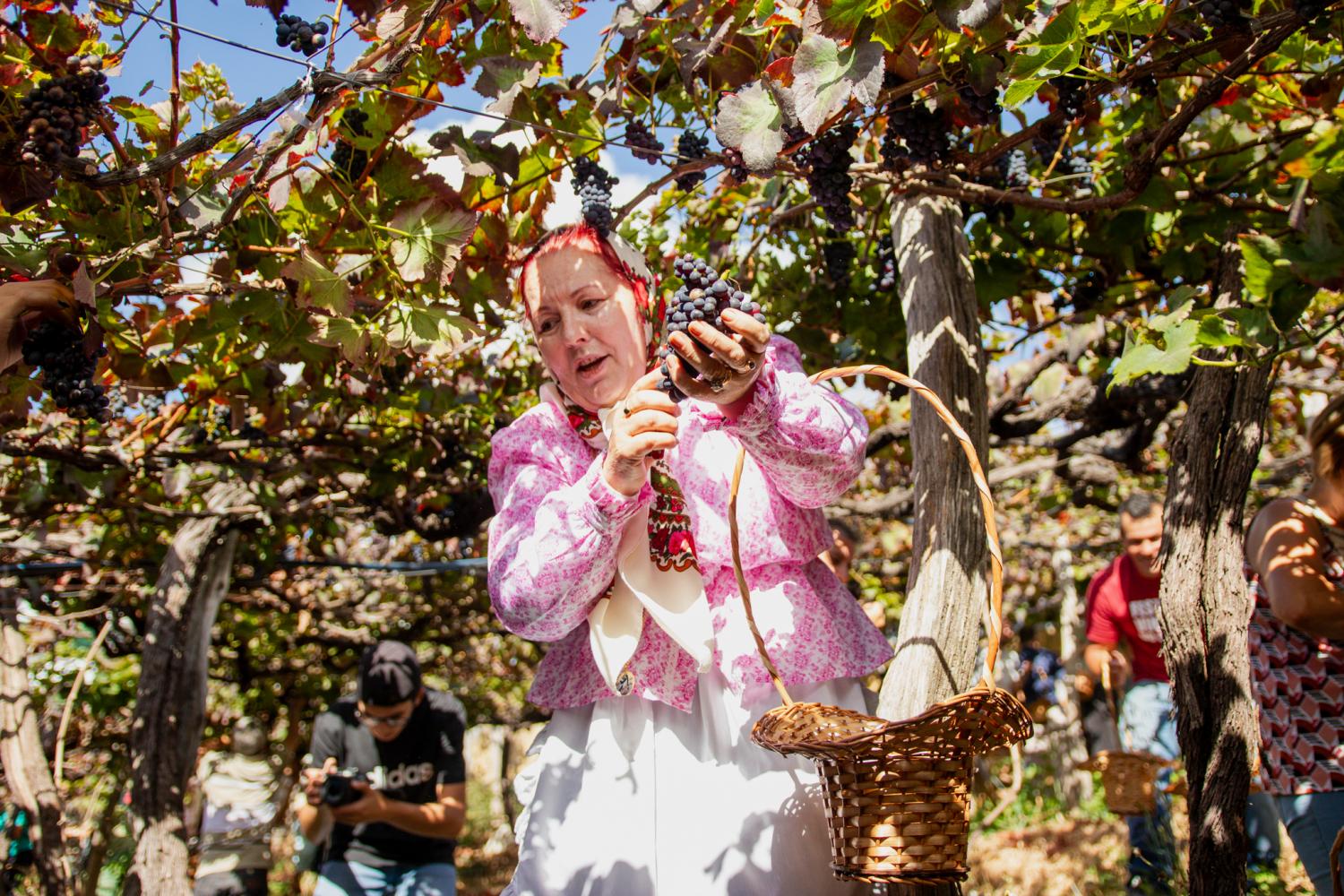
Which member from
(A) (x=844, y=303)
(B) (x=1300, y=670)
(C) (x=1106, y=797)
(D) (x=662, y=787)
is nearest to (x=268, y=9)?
(D) (x=662, y=787)

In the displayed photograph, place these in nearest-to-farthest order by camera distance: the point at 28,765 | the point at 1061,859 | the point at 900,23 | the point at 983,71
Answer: the point at 900,23 < the point at 983,71 < the point at 28,765 < the point at 1061,859

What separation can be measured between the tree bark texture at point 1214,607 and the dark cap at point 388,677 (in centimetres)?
250

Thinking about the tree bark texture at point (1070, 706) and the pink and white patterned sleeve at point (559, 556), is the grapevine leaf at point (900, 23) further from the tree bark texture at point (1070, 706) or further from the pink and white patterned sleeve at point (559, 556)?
the tree bark texture at point (1070, 706)

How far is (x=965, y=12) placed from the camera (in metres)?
1.26

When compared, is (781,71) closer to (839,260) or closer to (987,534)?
(987,534)

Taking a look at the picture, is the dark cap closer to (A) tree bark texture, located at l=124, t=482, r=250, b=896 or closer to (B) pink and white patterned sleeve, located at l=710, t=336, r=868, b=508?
(A) tree bark texture, located at l=124, t=482, r=250, b=896

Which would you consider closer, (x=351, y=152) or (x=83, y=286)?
(x=83, y=286)

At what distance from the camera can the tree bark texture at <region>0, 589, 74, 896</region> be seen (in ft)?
14.2

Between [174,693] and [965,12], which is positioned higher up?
[965,12]

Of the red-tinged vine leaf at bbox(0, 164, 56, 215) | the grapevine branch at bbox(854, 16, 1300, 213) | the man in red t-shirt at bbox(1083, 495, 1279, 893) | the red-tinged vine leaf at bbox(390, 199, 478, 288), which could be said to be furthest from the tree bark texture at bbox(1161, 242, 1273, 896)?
the red-tinged vine leaf at bbox(0, 164, 56, 215)

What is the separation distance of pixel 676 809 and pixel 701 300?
0.72 m

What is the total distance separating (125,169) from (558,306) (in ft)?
2.20

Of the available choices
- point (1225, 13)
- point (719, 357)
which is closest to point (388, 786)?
point (719, 357)

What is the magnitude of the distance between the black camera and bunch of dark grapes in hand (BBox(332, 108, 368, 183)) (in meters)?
2.06
